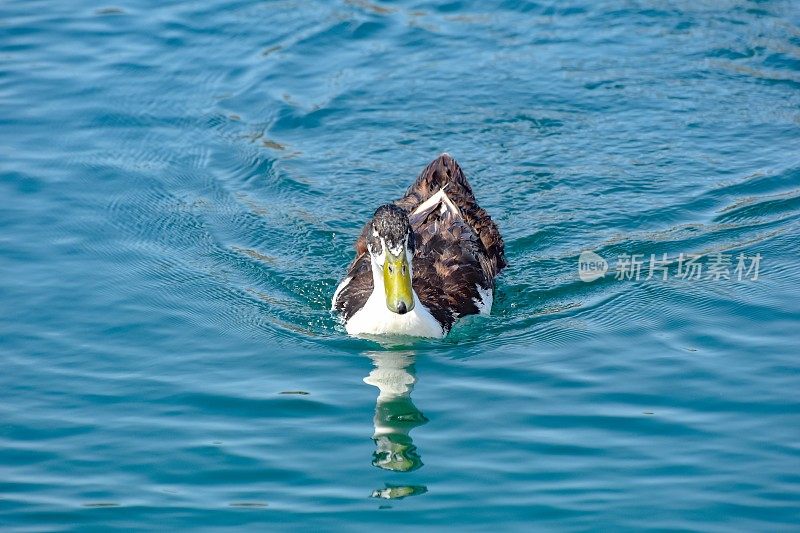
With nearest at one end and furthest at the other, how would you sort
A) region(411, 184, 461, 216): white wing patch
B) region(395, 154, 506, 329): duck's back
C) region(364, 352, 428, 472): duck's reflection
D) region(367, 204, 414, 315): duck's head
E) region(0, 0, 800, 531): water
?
region(0, 0, 800, 531): water, region(364, 352, 428, 472): duck's reflection, region(367, 204, 414, 315): duck's head, region(395, 154, 506, 329): duck's back, region(411, 184, 461, 216): white wing patch

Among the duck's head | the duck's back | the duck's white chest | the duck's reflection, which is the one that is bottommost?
the duck's reflection

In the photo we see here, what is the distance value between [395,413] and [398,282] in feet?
3.99

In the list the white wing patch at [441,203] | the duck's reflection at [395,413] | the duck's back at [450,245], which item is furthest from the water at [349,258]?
the white wing patch at [441,203]

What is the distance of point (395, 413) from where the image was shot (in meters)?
8.92

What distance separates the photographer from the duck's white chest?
9.89m

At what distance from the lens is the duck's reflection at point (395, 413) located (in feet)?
27.1

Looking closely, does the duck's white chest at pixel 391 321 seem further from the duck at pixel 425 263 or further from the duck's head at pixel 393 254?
the duck's head at pixel 393 254

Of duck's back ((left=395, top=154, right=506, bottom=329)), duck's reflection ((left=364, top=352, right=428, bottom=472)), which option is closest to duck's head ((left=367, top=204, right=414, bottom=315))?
duck's reflection ((left=364, top=352, right=428, bottom=472))

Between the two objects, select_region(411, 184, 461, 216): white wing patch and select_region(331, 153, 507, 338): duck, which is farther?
select_region(411, 184, 461, 216): white wing patch

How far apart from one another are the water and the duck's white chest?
136mm

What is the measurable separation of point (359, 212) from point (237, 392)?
3953mm

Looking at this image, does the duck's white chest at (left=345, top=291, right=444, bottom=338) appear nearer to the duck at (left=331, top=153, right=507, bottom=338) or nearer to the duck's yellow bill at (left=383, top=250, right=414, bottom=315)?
the duck at (left=331, top=153, right=507, bottom=338)

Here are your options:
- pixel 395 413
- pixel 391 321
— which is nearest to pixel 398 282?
pixel 391 321

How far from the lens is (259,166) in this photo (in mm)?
13656
